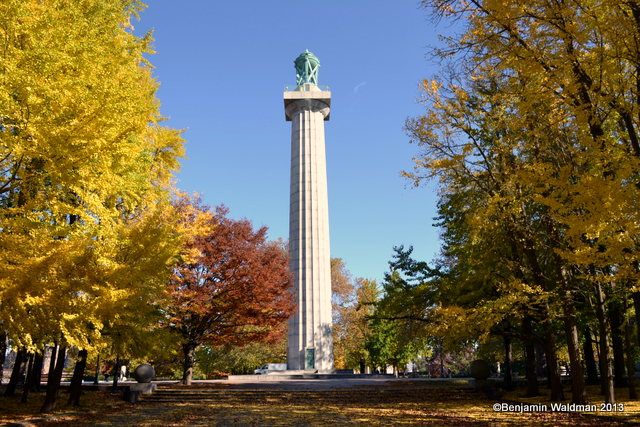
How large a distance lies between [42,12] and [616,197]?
35.8 feet

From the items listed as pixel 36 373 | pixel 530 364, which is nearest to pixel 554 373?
pixel 530 364

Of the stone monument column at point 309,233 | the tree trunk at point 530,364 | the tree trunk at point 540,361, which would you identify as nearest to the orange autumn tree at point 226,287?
the stone monument column at point 309,233

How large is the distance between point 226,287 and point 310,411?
902 centimetres

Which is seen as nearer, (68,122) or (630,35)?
(630,35)

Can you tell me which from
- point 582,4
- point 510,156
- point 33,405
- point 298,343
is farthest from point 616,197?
point 298,343

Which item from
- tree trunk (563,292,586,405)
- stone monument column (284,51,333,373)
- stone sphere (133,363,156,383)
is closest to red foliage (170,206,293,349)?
stone sphere (133,363,156,383)

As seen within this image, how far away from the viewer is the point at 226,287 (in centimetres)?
2159

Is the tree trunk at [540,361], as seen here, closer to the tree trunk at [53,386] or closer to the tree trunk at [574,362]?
the tree trunk at [574,362]

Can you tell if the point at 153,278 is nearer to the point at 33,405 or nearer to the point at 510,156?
the point at 33,405

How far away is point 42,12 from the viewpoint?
9422mm

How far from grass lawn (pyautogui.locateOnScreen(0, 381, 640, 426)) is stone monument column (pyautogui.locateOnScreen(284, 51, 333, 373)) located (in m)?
13.4

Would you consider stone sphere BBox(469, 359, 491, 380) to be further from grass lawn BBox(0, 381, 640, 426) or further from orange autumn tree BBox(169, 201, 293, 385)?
orange autumn tree BBox(169, 201, 293, 385)

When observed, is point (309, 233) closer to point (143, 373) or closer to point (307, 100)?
point (307, 100)

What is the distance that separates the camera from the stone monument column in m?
33.3
